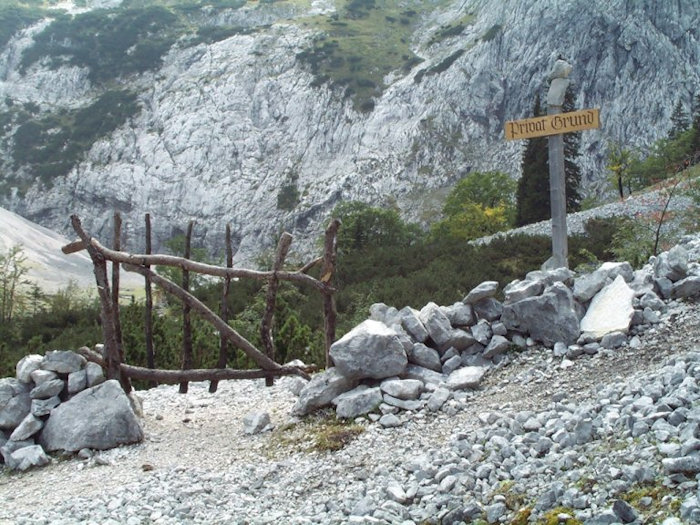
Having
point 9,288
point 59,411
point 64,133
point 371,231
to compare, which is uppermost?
point 64,133

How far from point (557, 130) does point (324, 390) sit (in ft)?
15.8

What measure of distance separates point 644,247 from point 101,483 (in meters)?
10.3

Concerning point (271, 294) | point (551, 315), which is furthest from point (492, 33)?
point (551, 315)

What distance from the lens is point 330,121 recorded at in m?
73.4

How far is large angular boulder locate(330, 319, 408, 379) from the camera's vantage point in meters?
6.79

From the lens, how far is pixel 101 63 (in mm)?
89938

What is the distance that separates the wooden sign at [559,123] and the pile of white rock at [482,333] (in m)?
2.27

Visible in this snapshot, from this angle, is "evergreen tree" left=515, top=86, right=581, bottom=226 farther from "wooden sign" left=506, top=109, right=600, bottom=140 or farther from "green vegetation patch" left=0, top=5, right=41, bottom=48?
"green vegetation patch" left=0, top=5, right=41, bottom=48

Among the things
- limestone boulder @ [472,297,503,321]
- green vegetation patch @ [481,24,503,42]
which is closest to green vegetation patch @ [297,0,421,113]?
green vegetation patch @ [481,24,503,42]

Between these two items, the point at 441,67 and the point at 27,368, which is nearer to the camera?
the point at 27,368

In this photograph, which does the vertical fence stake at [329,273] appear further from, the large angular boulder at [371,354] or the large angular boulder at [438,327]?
the large angular boulder at [438,327]

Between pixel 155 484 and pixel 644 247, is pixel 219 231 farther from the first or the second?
pixel 155 484

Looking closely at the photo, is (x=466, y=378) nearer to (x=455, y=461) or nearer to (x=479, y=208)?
(x=455, y=461)

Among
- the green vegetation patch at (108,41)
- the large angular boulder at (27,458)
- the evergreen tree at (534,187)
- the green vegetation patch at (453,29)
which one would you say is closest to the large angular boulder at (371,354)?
the large angular boulder at (27,458)
